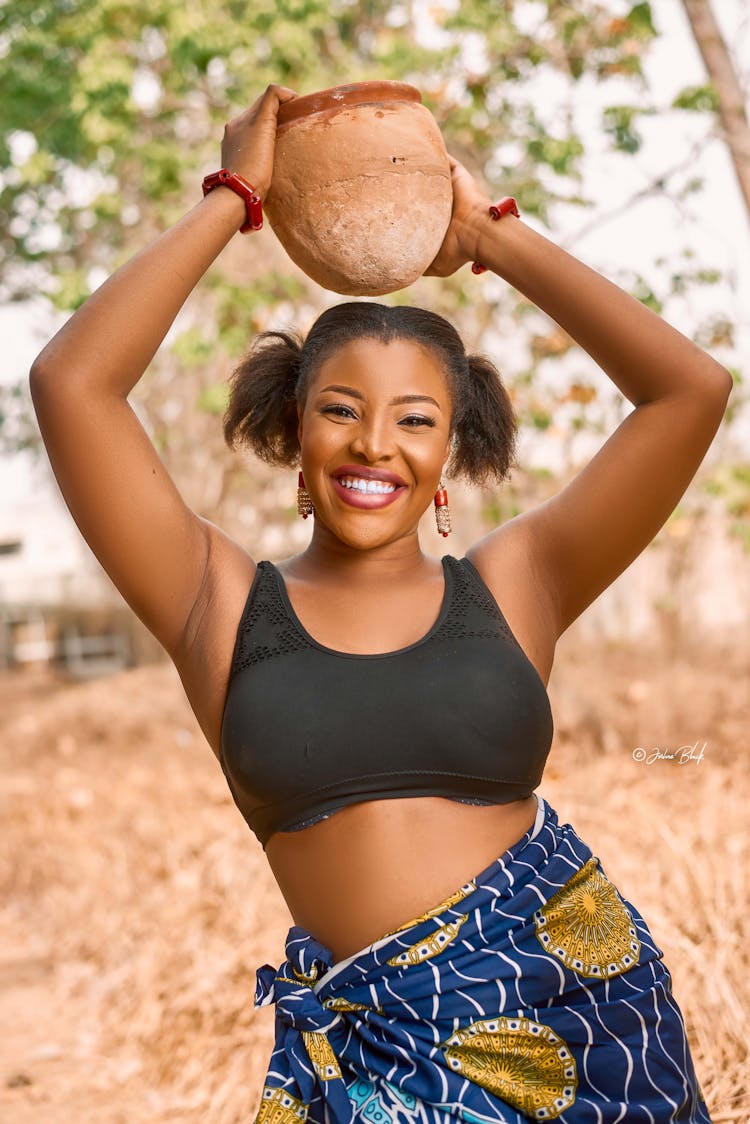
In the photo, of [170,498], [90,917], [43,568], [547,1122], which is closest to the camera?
[547,1122]

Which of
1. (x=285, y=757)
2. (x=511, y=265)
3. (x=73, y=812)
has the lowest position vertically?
(x=73, y=812)

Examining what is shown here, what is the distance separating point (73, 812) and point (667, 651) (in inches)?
187

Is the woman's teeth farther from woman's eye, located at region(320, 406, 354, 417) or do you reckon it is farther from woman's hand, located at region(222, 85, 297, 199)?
woman's hand, located at region(222, 85, 297, 199)

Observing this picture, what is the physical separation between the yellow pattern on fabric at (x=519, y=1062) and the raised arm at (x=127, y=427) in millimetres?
830

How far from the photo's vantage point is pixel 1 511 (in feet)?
92.3

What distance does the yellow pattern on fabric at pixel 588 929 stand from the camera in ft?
6.69

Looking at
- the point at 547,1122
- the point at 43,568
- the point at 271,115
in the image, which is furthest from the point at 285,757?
the point at 43,568

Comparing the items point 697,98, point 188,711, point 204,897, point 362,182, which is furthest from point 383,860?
point 188,711

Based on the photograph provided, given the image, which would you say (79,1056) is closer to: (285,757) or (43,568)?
(285,757)

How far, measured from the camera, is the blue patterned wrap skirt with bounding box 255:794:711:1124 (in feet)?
6.31

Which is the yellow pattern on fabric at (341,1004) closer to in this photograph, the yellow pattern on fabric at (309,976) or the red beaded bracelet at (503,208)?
the yellow pattern on fabric at (309,976)

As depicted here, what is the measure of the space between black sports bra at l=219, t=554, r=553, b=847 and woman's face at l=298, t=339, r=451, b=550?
22 centimetres

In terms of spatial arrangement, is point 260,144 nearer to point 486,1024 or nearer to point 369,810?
point 369,810

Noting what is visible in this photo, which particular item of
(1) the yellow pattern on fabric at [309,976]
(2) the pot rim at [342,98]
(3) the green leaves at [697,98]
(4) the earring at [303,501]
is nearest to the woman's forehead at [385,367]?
(4) the earring at [303,501]
